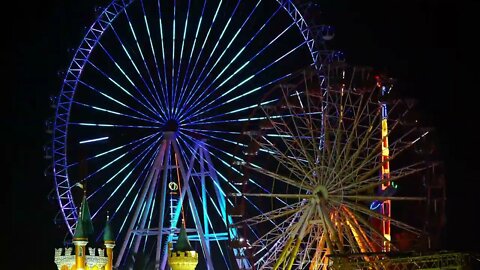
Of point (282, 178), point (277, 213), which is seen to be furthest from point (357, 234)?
point (282, 178)

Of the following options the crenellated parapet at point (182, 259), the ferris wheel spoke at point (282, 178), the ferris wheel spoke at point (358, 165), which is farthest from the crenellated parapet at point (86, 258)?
the ferris wheel spoke at point (358, 165)

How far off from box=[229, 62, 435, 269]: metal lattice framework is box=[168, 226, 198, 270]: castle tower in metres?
5.10

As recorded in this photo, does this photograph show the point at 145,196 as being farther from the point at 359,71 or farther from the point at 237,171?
the point at 359,71

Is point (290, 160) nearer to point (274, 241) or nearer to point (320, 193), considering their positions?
point (320, 193)

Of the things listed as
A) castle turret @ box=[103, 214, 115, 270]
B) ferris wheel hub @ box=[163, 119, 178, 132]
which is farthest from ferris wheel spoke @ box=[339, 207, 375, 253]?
castle turret @ box=[103, 214, 115, 270]

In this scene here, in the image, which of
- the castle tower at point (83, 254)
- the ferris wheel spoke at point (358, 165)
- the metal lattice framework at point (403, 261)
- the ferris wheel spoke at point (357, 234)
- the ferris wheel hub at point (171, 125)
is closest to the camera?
the metal lattice framework at point (403, 261)

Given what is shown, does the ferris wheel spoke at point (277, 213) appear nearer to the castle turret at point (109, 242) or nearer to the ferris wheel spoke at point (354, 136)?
the ferris wheel spoke at point (354, 136)

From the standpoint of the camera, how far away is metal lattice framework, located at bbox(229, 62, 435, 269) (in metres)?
50.9

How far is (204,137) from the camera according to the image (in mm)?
55969

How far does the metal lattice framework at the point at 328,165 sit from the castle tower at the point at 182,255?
510cm

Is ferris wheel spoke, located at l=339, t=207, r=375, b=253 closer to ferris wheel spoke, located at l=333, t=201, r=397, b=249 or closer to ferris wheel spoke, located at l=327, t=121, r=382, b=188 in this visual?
ferris wheel spoke, located at l=333, t=201, r=397, b=249

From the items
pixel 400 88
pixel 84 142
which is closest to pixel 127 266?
pixel 84 142

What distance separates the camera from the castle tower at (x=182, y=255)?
58000mm

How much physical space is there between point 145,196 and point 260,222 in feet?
22.7
